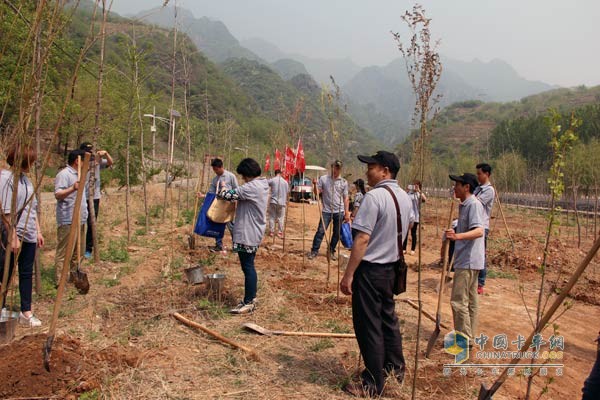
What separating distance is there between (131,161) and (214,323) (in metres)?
9.20

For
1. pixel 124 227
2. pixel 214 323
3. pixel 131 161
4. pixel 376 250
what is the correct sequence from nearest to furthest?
1. pixel 376 250
2. pixel 214 323
3. pixel 124 227
4. pixel 131 161

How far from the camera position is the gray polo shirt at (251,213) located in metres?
4.40

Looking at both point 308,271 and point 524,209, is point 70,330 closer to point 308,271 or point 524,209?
point 308,271

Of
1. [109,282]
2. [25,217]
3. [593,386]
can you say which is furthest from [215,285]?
[593,386]

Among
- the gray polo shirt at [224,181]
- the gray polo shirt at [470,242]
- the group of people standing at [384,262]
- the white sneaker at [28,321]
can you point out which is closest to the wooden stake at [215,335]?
the group of people standing at [384,262]

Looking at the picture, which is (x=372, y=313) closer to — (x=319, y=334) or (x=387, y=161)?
(x=387, y=161)

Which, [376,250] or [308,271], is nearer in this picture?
[376,250]

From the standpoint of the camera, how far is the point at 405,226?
3080 mm

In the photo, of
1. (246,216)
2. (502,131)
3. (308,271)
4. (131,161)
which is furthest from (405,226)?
(502,131)

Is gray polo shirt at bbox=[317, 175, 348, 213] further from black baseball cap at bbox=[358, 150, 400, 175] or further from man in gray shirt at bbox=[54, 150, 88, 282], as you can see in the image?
black baseball cap at bbox=[358, 150, 400, 175]

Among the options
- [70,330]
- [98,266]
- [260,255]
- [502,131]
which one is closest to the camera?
[70,330]

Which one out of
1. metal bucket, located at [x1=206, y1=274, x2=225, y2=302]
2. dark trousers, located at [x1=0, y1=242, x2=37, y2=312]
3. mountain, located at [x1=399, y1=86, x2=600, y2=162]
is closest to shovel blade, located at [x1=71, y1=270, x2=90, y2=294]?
dark trousers, located at [x1=0, y1=242, x2=37, y2=312]

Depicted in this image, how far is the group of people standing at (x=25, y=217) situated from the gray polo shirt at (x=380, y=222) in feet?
6.39

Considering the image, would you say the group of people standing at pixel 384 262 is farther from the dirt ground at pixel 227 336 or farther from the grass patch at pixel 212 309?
the grass patch at pixel 212 309
